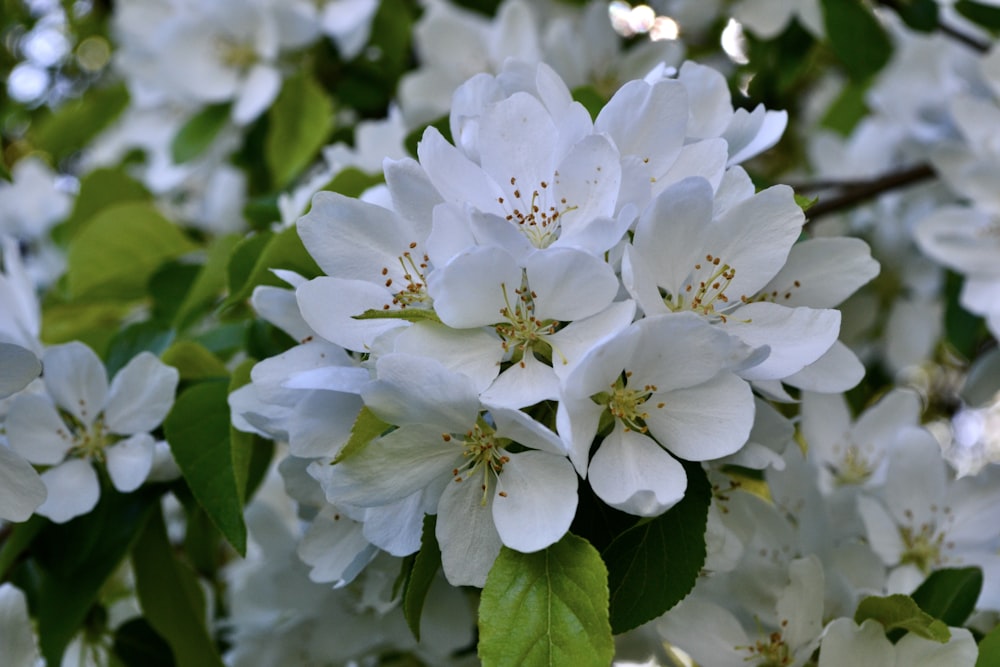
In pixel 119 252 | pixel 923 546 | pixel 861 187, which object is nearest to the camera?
pixel 923 546

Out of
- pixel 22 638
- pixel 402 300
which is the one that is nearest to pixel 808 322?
pixel 402 300

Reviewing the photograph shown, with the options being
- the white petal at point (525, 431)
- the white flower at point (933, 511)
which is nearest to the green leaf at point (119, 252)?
the white petal at point (525, 431)

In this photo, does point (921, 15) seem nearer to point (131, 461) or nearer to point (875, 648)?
point (875, 648)

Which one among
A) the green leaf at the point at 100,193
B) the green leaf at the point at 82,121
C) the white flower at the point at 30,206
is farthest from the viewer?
the green leaf at the point at 82,121

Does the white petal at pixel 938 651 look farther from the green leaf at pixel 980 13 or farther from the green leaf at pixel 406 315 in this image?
the green leaf at pixel 980 13

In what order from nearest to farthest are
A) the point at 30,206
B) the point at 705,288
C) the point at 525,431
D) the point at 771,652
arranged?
the point at 525,431
the point at 705,288
the point at 771,652
the point at 30,206

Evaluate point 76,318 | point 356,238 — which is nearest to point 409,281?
point 356,238

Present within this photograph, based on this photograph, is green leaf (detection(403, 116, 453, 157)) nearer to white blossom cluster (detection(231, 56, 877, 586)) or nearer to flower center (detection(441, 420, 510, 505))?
white blossom cluster (detection(231, 56, 877, 586))
